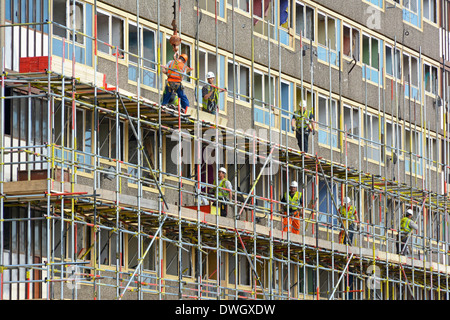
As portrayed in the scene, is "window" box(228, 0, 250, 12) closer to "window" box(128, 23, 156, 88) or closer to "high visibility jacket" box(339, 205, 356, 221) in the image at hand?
"window" box(128, 23, 156, 88)

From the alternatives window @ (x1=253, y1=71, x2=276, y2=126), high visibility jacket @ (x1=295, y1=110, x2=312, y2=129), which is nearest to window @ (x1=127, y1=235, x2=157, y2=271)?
window @ (x1=253, y1=71, x2=276, y2=126)

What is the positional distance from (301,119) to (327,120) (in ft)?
12.4

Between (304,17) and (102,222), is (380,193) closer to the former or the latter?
(304,17)

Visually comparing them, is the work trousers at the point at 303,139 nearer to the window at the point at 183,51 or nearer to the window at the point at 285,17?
the window at the point at 285,17

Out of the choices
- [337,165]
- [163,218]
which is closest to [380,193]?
[337,165]

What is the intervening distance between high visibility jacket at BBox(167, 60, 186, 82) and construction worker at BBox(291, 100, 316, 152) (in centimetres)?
601

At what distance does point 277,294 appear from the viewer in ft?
110

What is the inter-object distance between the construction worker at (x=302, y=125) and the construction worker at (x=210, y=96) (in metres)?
3.81

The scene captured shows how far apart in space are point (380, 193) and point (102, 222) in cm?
1482

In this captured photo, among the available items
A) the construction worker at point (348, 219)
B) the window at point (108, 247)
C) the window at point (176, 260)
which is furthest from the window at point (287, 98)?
the window at point (108, 247)

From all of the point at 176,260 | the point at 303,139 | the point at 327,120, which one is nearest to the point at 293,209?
the point at 303,139

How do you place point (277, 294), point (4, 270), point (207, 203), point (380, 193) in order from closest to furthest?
point (4, 270) → point (207, 203) → point (277, 294) → point (380, 193)
